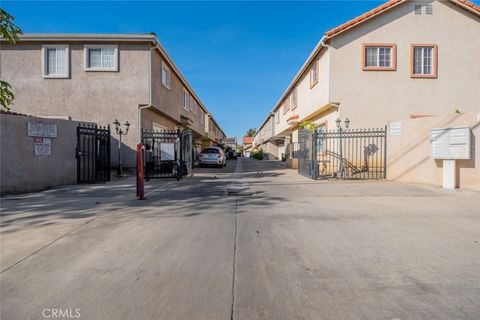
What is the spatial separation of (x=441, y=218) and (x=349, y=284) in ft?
12.9

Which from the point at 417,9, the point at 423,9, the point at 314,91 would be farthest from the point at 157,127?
the point at 423,9

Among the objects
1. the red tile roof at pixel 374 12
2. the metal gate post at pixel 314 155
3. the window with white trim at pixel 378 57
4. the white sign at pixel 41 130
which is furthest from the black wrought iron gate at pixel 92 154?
the window with white trim at pixel 378 57

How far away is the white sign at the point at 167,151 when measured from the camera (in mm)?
12250

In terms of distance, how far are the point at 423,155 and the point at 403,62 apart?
18.2 feet

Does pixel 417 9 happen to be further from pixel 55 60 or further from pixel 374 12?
pixel 55 60

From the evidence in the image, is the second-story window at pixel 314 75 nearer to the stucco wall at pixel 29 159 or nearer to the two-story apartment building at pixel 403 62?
the two-story apartment building at pixel 403 62

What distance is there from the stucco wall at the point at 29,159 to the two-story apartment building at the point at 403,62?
36.9ft

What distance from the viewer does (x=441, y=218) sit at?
18.5 ft

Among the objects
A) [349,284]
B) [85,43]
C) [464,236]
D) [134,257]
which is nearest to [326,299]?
[349,284]

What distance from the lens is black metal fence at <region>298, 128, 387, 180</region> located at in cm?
1196

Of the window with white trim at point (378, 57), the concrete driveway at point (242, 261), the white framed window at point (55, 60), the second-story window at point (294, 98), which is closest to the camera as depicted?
the concrete driveway at point (242, 261)

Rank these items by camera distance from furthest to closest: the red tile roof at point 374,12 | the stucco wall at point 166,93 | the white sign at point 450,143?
1. the stucco wall at point 166,93
2. the red tile roof at point 374,12
3. the white sign at point 450,143

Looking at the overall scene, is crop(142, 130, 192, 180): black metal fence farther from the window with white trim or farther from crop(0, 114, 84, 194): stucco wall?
the window with white trim

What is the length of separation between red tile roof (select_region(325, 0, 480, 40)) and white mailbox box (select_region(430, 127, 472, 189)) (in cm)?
625
